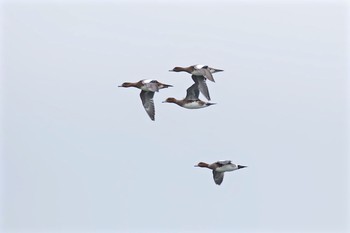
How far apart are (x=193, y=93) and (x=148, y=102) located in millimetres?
2160

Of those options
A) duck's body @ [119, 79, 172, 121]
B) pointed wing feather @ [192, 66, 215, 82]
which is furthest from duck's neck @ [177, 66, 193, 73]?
duck's body @ [119, 79, 172, 121]

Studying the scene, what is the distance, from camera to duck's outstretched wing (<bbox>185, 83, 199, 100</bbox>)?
39438mm

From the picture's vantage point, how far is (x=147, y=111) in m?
37.6

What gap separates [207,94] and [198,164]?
220 cm

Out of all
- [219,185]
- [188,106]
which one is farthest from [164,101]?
[219,185]

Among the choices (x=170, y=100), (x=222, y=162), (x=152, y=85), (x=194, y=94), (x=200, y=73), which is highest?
(x=200, y=73)

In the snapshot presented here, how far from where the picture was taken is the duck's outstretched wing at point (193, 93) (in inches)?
1553

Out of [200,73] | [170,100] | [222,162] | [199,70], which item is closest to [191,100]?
[170,100]

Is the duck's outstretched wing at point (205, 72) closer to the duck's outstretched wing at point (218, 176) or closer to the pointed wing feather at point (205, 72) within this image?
the pointed wing feather at point (205, 72)

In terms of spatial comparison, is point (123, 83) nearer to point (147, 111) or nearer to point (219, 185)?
point (147, 111)

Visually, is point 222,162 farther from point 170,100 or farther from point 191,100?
point 170,100

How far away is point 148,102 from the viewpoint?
3781cm

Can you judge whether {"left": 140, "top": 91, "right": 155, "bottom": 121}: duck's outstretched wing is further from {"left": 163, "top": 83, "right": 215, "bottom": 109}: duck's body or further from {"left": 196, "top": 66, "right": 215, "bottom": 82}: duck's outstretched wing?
{"left": 163, "top": 83, "right": 215, "bottom": 109}: duck's body

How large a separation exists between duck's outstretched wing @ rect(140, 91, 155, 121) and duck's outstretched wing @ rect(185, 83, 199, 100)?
75.0 inches
